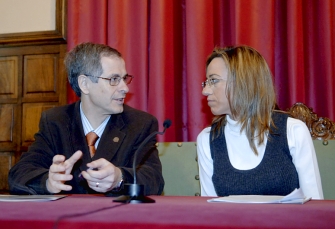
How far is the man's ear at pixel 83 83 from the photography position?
2.25 m

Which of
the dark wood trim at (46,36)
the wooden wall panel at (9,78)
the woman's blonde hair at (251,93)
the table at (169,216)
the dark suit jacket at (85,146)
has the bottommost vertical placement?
the table at (169,216)

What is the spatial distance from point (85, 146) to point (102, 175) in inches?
20.8

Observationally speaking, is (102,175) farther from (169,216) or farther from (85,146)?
(169,216)

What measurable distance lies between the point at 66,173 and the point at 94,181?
5.1 inches

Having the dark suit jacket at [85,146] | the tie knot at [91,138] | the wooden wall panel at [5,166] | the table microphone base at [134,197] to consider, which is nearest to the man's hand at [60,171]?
the dark suit jacket at [85,146]

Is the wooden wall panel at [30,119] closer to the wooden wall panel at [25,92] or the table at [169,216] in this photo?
the wooden wall panel at [25,92]

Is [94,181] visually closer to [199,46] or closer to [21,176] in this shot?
[21,176]

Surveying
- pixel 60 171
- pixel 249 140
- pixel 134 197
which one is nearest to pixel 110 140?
→ pixel 60 171

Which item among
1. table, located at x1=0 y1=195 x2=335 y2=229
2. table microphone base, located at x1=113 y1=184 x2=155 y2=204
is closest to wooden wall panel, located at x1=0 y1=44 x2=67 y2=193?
table microphone base, located at x1=113 y1=184 x2=155 y2=204

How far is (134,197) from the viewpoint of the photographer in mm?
1236

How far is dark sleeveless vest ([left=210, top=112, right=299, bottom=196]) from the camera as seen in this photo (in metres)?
1.86

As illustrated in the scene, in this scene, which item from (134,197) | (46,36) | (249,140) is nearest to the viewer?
(134,197)

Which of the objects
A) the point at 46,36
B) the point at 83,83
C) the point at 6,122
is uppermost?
the point at 46,36

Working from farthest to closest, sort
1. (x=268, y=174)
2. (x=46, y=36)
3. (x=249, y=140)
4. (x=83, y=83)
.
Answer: (x=46, y=36), (x=83, y=83), (x=249, y=140), (x=268, y=174)
